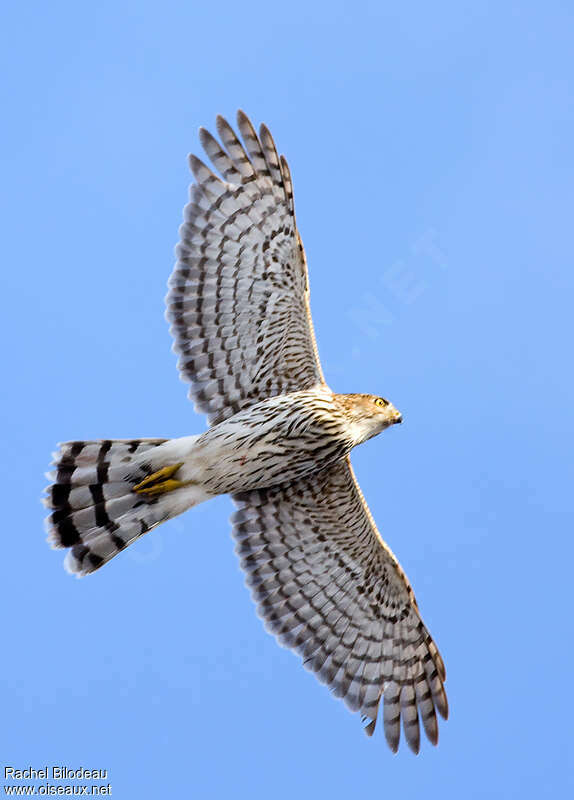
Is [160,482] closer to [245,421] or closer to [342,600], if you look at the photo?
[245,421]

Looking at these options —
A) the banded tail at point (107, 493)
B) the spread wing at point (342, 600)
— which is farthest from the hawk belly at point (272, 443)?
the spread wing at point (342, 600)

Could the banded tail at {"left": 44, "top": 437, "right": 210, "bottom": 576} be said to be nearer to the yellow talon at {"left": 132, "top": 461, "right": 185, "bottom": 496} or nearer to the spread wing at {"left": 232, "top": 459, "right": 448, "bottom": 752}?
the yellow talon at {"left": 132, "top": 461, "right": 185, "bottom": 496}

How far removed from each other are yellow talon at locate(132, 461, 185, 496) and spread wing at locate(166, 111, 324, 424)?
0.60 m

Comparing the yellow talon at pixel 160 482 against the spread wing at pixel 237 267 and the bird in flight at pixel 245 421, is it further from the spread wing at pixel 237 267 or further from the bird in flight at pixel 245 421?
the spread wing at pixel 237 267

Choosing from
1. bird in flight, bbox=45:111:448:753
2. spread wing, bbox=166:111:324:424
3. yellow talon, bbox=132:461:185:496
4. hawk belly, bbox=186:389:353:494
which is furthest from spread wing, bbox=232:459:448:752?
spread wing, bbox=166:111:324:424

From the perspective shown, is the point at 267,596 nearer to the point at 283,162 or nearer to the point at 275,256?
the point at 275,256

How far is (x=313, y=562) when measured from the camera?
10492 millimetres

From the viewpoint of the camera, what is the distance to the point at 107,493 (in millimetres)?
9820

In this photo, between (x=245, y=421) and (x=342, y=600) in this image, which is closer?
(x=245, y=421)

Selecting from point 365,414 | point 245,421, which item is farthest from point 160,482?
point 365,414

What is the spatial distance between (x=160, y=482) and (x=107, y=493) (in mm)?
453

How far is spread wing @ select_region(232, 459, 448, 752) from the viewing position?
1032 cm

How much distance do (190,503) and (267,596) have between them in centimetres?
119

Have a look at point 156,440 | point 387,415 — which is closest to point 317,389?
point 387,415
